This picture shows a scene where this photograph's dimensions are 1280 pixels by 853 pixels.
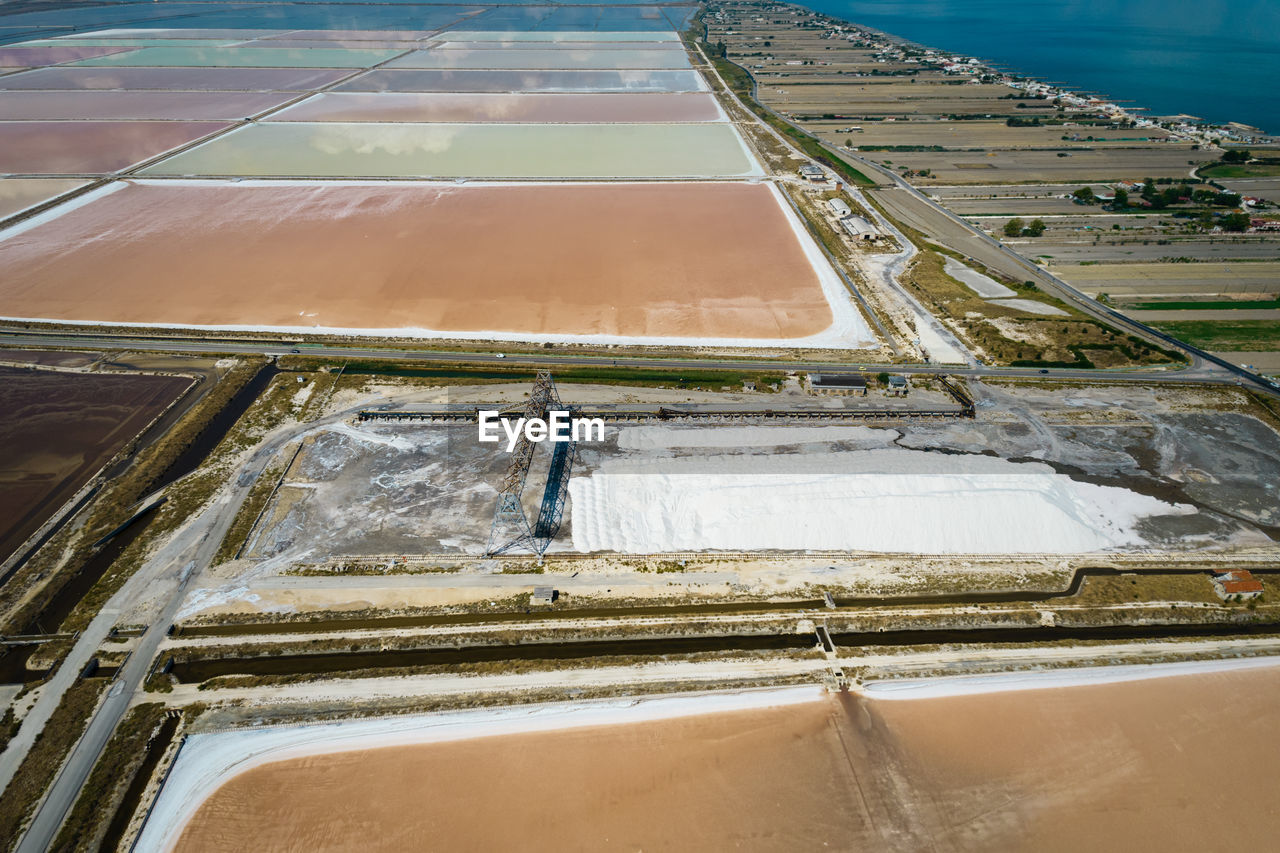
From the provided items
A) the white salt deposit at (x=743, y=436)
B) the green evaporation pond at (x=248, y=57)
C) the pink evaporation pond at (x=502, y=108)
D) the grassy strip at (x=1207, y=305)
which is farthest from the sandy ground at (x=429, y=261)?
the green evaporation pond at (x=248, y=57)

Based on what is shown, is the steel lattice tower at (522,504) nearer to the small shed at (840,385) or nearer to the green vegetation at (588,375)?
the green vegetation at (588,375)

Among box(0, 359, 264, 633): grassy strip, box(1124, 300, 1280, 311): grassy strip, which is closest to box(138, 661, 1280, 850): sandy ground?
box(0, 359, 264, 633): grassy strip

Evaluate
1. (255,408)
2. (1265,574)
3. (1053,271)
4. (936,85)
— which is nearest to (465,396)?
(255,408)

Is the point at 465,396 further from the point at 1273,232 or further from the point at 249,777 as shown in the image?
the point at 1273,232

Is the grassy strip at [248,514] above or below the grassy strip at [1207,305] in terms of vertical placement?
below

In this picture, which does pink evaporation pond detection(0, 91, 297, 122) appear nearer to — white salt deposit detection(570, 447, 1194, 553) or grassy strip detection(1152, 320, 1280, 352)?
white salt deposit detection(570, 447, 1194, 553)

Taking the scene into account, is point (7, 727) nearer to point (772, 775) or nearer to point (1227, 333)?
point (772, 775)

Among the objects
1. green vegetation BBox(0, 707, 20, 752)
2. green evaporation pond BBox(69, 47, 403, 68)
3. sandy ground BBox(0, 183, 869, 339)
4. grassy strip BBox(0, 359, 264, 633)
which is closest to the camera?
green vegetation BBox(0, 707, 20, 752)
